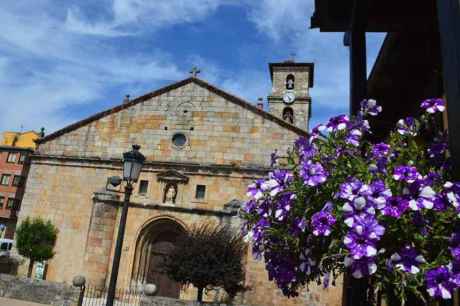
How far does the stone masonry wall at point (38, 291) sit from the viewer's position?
42.6 ft

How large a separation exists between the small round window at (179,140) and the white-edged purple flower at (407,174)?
17.9m

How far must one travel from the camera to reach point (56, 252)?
18500 mm

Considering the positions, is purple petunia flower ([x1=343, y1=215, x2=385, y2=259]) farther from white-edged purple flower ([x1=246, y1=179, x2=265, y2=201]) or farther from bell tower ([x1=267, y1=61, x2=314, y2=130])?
bell tower ([x1=267, y1=61, x2=314, y2=130])

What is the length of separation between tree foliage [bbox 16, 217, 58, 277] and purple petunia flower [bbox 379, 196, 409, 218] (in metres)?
18.7

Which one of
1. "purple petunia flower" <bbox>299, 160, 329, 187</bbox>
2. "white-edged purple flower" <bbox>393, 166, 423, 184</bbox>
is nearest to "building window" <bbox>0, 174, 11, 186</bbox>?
"purple petunia flower" <bbox>299, 160, 329, 187</bbox>

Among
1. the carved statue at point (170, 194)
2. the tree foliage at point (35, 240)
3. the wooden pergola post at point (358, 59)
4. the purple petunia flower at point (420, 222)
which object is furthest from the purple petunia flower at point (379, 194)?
the tree foliage at point (35, 240)

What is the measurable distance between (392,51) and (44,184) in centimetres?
1926

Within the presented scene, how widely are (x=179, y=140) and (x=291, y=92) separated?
16.2m

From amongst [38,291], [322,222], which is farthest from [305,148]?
[38,291]

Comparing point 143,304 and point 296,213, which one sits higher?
point 296,213

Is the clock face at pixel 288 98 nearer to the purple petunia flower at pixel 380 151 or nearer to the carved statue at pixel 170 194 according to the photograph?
the carved statue at pixel 170 194

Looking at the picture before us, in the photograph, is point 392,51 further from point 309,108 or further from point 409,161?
point 309,108

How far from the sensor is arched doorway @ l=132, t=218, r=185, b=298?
18.0 metres

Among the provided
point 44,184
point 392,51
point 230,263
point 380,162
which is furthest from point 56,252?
point 380,162
